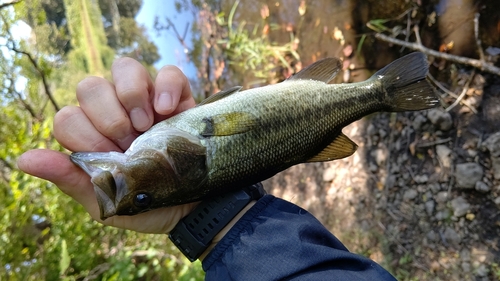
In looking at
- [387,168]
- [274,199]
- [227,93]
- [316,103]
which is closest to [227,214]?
[274,199]

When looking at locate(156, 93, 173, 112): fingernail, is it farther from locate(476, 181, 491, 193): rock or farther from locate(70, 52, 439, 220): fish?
locate(476, 181, 491, 193): rock

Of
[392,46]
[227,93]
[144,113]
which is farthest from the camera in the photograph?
[392,46]

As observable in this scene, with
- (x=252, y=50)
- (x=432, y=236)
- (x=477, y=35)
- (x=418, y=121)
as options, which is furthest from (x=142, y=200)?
(x=252, y=50)

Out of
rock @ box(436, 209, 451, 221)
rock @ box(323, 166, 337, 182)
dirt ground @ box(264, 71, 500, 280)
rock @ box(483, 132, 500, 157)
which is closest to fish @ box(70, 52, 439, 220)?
rock @ box(483, 132, 500, 157)

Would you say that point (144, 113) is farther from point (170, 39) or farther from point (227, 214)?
point (170, 39)

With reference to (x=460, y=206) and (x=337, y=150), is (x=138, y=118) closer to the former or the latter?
(x=337, y=150)

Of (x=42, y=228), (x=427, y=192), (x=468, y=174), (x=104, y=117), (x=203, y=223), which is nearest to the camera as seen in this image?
(x=104, y=117)
